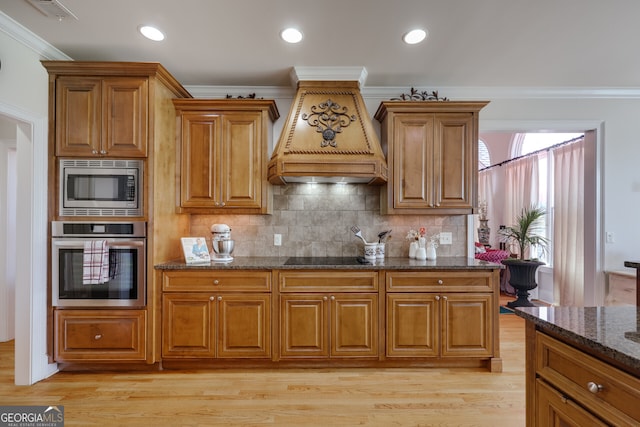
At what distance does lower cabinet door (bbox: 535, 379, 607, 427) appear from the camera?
1012 millimetres

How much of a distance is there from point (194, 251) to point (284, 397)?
4.75ft

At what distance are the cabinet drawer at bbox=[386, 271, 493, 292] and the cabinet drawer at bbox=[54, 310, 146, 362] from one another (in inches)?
84.2

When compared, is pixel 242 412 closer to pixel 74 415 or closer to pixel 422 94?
pixel 74 415

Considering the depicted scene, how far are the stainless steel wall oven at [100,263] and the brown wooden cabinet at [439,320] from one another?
6.91 ft

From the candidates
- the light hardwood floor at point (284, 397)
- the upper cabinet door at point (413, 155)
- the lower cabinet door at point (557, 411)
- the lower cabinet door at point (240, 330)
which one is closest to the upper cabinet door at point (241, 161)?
the lower cabinet door at point (240, 330)

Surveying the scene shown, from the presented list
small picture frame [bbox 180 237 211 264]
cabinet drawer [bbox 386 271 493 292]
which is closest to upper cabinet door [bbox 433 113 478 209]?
cabinet drawer [bbox 386 271 493 292]

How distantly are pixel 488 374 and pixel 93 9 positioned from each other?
13.6 feet

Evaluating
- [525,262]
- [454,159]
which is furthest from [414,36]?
[525,262]

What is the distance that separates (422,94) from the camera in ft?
10.2

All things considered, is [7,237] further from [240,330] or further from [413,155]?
[413,155]

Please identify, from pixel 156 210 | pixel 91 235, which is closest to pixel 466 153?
pixel 156 210

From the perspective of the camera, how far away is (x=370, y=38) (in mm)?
2428

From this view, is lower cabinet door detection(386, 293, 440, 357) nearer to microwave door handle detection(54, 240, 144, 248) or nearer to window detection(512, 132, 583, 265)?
microwave door handle detection(54, 240, 144, 248)

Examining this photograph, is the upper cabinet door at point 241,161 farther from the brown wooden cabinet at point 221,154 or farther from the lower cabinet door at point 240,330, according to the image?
the lower cabinet door at point 240,330
